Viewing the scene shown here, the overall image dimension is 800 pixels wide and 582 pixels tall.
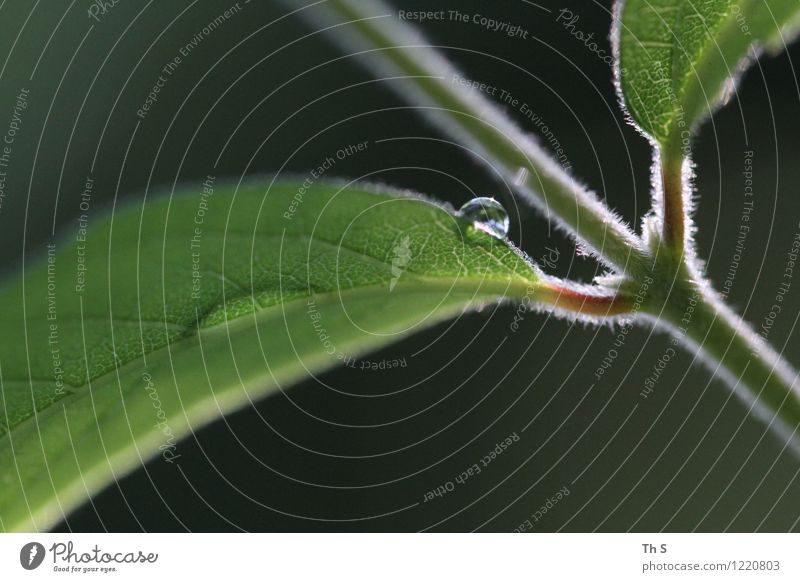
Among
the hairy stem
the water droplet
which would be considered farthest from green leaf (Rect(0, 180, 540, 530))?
the hairy stem

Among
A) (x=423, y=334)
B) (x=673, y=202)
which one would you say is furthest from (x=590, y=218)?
(x=423, y=334)

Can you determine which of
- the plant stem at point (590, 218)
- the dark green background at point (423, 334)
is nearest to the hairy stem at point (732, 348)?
the plant stem at point (590, 218)

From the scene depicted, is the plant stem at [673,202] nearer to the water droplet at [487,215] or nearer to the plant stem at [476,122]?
the plant stem at [476,122]

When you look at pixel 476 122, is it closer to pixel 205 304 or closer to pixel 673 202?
pixel 673 202
